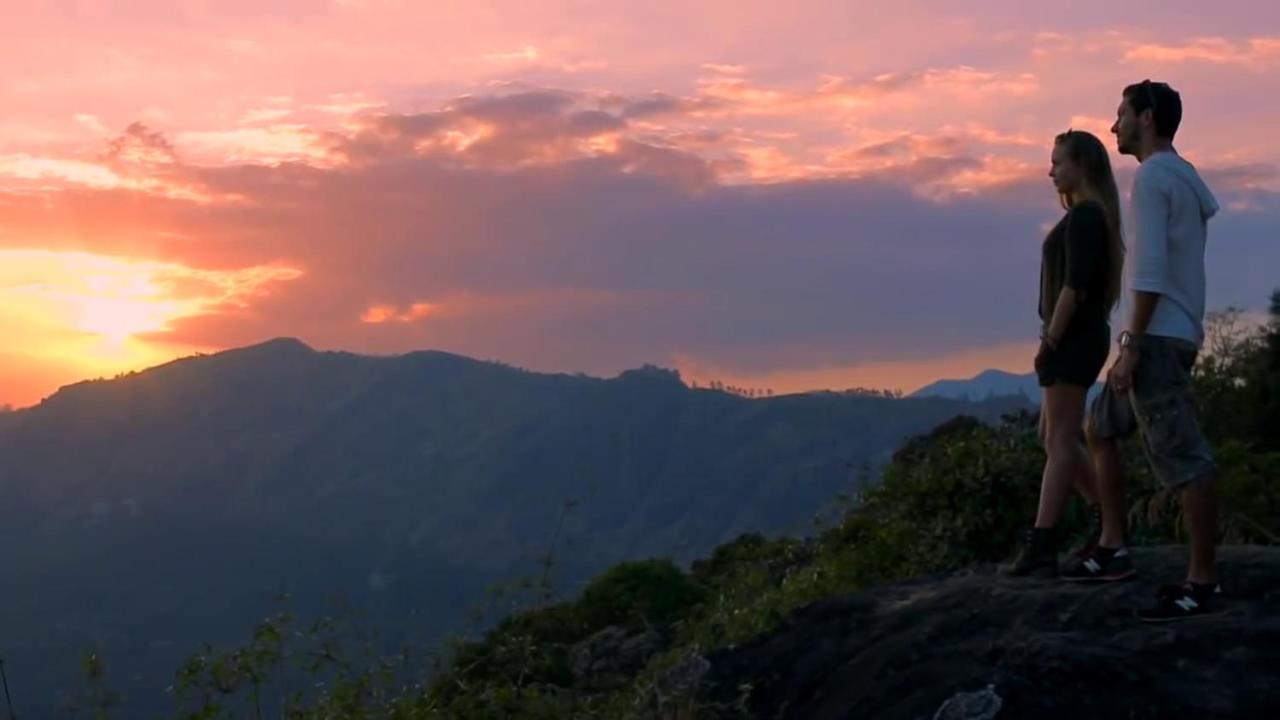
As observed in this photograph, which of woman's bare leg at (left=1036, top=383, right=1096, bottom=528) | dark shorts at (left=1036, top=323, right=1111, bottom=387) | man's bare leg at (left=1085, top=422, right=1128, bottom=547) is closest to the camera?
man's bare leg at (left=1085, top=422, right=1128, bottom=547)

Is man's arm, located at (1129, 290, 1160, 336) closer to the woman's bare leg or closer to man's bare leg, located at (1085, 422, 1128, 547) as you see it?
man's bare leg, located at (1085, 422, 1128, 547)

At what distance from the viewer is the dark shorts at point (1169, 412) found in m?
6.31

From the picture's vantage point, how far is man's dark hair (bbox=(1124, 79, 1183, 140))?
6.45 meters

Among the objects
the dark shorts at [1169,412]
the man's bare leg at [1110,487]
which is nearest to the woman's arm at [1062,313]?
the man's bare leg at [1110,487]

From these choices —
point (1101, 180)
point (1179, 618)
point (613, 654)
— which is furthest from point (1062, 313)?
point (613, 654)

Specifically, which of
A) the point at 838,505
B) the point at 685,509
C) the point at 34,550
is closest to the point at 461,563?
the point at 685,509

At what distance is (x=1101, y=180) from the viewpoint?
23.3 ft

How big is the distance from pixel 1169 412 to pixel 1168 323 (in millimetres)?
360

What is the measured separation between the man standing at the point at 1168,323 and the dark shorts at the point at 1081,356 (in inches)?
23.4

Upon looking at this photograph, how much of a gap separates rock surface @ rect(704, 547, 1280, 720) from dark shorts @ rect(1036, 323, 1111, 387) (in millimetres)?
923

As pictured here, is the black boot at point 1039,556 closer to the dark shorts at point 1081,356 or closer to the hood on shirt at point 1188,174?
the dark shorts at point 1081,356

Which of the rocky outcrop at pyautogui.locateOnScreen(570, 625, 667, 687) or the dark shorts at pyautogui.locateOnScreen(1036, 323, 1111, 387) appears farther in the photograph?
the rocky outcrop at pyautogui.locateOnScreen(570, 625, 667, 687)

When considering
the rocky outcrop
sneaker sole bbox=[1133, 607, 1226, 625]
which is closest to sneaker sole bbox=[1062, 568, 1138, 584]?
sneaker sole bbox=[1133, 607, 1226, 625]

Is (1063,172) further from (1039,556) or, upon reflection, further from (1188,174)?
(1039,556)
